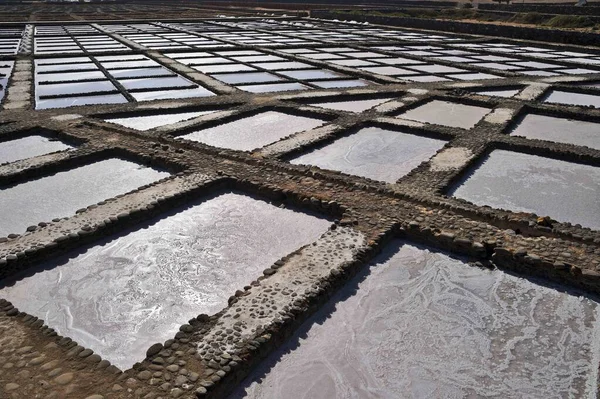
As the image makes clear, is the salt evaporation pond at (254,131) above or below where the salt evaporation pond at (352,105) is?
below

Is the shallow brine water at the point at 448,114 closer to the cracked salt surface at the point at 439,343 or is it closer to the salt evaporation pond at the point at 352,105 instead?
the salt evaporation pond at the point at 352,105

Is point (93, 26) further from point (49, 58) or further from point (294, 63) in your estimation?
point (294, 63)

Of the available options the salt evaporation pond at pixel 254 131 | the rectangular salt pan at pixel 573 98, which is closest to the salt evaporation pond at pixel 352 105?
the salt evaporation pond at pixel 254 131

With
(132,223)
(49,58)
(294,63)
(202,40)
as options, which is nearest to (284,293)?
(132,223)

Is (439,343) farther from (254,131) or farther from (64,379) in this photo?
(254,131)

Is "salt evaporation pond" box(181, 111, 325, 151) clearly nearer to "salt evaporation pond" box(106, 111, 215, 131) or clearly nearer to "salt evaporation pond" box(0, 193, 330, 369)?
"salt evaporation pond" box(106, 111, 215, 131)

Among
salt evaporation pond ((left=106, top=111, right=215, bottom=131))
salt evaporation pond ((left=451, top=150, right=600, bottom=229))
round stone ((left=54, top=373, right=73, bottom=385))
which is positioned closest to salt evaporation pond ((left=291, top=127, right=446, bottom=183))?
salt evaporation pond ((left=451, top=150, right=600, bottom=229))

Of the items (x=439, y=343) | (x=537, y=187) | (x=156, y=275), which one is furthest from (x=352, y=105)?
(x=439, y=343)
